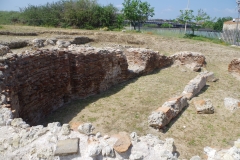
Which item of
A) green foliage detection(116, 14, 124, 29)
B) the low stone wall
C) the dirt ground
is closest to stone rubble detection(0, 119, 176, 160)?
the dirt ground

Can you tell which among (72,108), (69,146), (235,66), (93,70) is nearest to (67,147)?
(69,146)

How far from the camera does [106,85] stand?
27.1 feet

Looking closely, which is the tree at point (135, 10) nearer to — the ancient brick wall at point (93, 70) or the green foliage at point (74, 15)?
the green foliage at point (74, 15)

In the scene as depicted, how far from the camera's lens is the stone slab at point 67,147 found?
9.50 feet

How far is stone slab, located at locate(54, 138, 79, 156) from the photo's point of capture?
2.90m

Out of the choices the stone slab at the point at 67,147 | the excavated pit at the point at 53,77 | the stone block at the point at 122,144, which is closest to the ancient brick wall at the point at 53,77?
the excavated pit at the point at 53,77

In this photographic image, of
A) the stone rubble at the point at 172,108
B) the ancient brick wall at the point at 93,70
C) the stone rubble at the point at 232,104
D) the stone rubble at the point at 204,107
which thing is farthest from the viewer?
the ancient brick wall at the point at 93,70

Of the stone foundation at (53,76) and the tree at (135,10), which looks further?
the tree at (135,10)

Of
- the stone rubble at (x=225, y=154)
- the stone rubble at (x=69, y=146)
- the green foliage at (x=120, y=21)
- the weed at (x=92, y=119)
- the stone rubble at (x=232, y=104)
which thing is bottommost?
the weed at (x=92, y=119)

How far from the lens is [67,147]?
2943 mm

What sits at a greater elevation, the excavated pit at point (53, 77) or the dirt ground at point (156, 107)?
the excavated pit at point (53, 77)

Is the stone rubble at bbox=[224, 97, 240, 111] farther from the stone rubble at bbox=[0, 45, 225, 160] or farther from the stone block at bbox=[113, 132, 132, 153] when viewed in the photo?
the stone block at bbox=[113, 132, 132, 153]

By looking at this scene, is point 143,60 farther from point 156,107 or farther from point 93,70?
point 156,107

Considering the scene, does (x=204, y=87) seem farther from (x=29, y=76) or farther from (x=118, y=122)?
(x=29, y=76)
